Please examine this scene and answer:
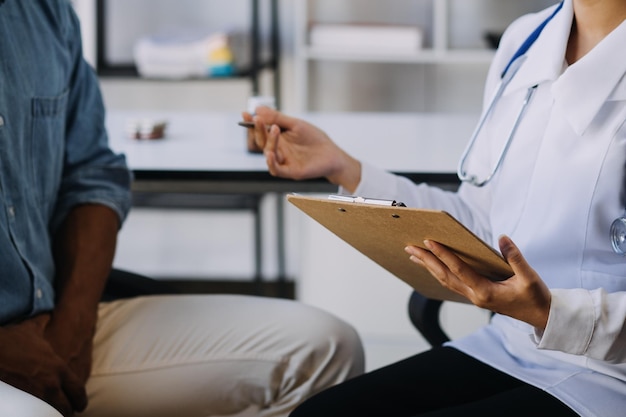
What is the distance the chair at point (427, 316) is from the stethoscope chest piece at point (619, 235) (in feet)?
1.44

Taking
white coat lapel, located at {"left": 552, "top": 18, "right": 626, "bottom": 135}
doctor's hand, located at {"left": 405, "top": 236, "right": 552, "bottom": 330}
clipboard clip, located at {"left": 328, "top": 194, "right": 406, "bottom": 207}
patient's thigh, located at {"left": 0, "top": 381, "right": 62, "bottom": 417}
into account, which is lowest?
patient's thigh, located at {"left": 0, "top": 381, "right": 62, "bottom": 417}

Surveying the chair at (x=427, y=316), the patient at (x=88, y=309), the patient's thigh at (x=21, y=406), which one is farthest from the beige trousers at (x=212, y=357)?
the patient's thigh at (x=21, y=406)

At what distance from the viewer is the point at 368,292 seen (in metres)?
2.56

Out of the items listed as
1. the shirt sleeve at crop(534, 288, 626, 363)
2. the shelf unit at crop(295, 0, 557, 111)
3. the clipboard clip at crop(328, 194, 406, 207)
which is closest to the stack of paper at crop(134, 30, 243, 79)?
the shelf unit at crop(295, 0, 557, 111)

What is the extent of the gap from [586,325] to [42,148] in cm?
82

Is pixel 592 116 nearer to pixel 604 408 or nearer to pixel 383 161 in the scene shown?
pixel 604 408

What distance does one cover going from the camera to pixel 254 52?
336cm

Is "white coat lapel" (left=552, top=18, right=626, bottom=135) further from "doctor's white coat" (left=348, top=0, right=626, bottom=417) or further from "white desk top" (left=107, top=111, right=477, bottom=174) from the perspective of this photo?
"white desk top" (left=107, top=111, right=477, bottom=174)

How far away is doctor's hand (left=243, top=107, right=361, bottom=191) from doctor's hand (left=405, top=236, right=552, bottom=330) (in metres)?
0.42

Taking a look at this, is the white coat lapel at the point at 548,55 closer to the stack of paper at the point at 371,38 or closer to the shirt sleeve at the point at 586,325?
the shirt sleeve at the point at 586,325

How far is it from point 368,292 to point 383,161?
78 cm

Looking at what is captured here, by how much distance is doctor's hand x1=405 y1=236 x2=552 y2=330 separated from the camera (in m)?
1.10

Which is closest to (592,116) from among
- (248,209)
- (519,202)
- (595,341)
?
(519,202)

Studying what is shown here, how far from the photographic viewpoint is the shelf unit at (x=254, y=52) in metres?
3.37
